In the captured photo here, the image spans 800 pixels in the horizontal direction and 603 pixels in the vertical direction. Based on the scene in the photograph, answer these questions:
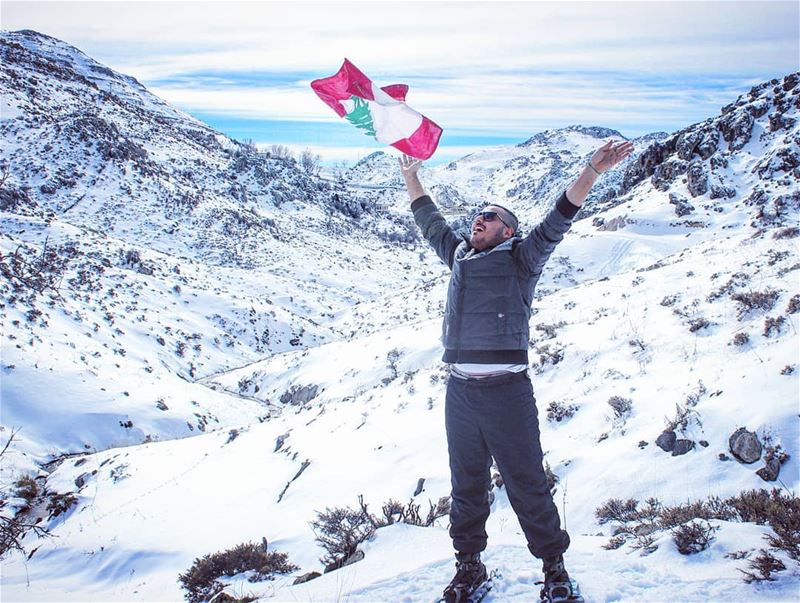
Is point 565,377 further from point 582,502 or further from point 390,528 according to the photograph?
point 390,528

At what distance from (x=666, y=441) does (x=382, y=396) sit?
735 cm

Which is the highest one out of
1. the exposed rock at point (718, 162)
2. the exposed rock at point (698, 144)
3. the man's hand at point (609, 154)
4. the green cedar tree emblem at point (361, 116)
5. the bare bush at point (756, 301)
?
the exposed rock at point (698, 144)

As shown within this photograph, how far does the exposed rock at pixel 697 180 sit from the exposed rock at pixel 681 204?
3.62 ft

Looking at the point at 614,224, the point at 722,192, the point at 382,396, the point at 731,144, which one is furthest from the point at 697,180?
the point at 382,396

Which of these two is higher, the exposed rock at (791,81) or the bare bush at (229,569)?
the exposed rock at (791,81)

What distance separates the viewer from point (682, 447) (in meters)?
6.23

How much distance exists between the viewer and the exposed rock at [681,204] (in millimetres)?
36344

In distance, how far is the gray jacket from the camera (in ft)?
11.7

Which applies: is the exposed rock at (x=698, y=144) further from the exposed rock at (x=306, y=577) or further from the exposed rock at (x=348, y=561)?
the exposed rock at (x=306, y=577)

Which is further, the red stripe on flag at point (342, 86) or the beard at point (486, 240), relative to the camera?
the red stripe on flag at point (342, 86)

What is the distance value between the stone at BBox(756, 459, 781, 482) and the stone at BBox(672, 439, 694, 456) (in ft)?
2.55

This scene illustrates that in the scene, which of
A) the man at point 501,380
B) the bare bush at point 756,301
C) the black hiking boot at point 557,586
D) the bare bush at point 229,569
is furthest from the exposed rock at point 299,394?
the black hiking boot at point 557,586

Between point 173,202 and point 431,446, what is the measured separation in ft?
197

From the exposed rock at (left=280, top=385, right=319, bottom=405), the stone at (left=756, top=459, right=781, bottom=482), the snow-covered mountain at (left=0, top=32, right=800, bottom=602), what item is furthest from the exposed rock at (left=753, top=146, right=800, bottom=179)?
the stone at (left=756, top=459, right=781, bottom=482)
